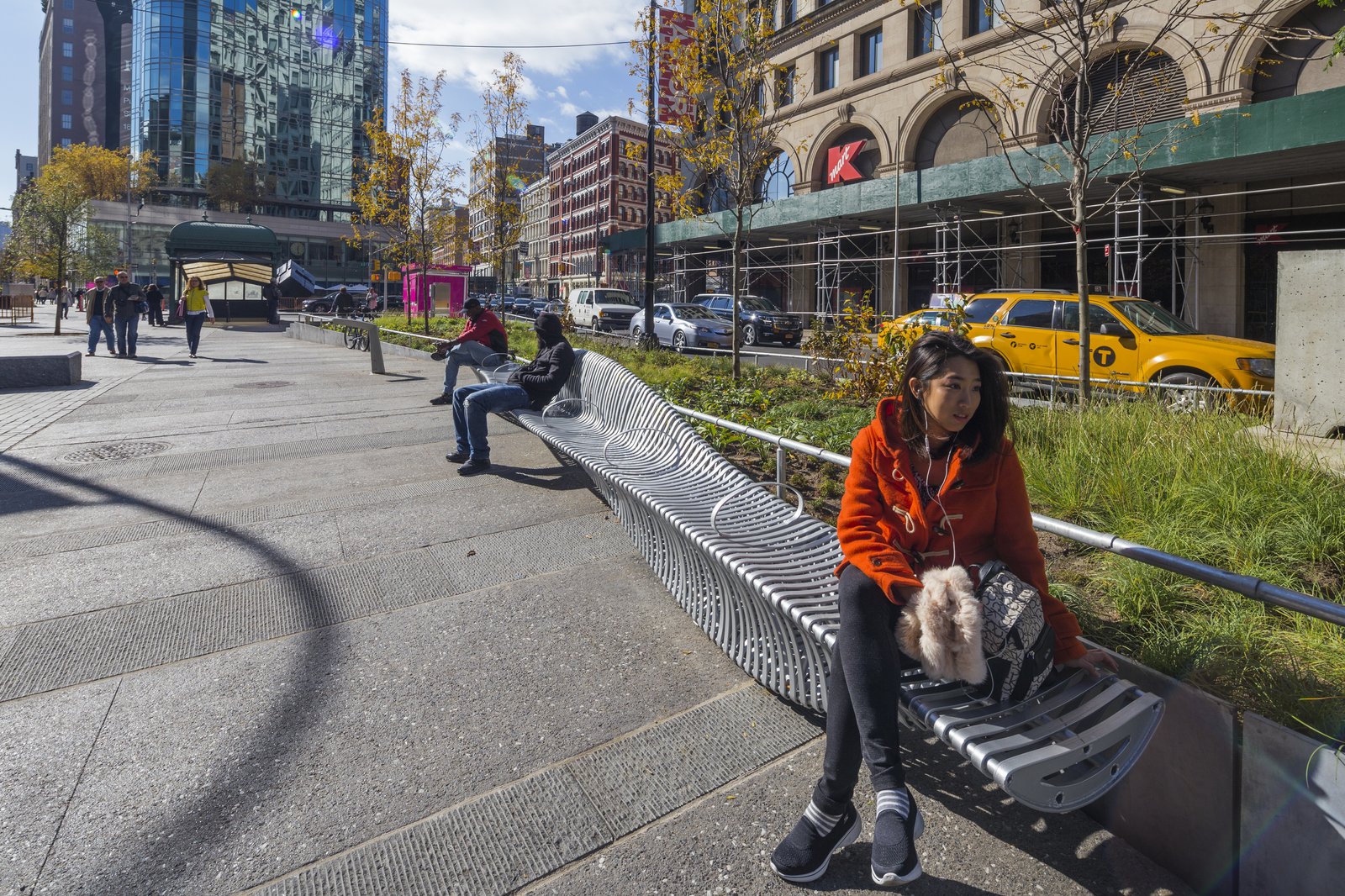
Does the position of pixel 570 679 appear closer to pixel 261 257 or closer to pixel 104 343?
pixel 104 343

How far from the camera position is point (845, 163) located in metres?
32.8

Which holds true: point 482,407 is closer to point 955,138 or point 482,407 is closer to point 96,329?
point 96,329

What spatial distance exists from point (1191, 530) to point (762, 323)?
2362 cm

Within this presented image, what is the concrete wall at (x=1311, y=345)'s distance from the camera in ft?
17.0

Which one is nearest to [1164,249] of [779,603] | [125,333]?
[779,603]

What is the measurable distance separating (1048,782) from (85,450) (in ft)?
27.5

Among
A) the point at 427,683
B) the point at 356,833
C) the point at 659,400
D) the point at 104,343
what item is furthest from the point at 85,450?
the point at 104,343

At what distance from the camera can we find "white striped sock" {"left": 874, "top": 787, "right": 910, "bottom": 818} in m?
2.37

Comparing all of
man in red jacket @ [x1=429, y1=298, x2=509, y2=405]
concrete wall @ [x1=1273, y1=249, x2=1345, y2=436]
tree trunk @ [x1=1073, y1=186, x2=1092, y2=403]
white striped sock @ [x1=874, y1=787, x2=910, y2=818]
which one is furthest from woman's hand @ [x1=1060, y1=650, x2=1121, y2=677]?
man in red jacket @ [x1=429, y1=298, x2=509, y2=405]

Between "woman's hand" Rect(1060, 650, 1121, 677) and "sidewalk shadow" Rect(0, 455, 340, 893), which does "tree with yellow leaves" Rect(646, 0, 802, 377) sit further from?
"woman's hand" Rect(1060, 650, 1121, 677)

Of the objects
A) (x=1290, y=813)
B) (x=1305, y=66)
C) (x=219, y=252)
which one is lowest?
(x=1290, y=813)

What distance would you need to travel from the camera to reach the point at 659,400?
18.6 ft

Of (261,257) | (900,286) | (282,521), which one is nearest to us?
(282,521)

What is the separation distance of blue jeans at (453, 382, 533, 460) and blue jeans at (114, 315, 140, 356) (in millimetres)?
14211
